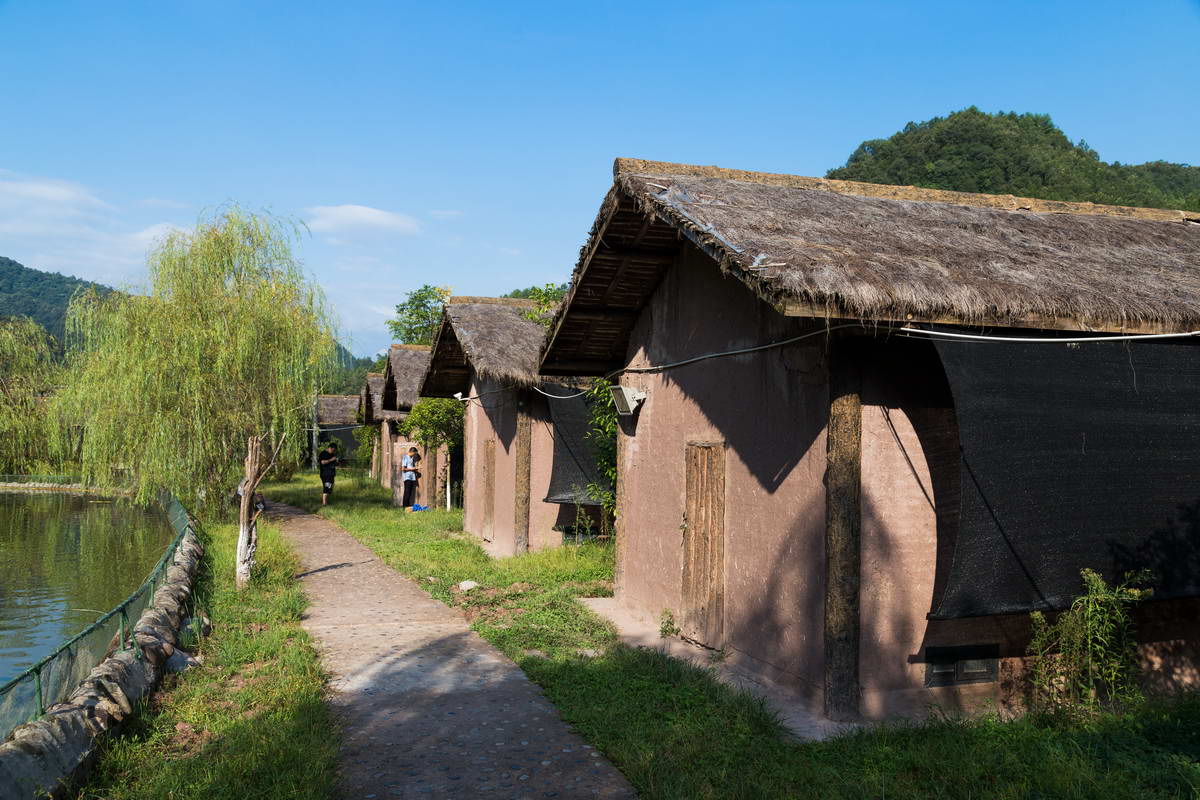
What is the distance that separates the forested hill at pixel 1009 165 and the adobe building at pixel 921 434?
32.7 m

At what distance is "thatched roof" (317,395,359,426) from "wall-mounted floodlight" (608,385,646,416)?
112ft

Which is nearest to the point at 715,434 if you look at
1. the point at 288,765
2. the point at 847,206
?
the point at 847,206

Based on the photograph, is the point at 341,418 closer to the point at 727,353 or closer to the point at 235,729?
the point at 727,353

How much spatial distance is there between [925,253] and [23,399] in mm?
31894

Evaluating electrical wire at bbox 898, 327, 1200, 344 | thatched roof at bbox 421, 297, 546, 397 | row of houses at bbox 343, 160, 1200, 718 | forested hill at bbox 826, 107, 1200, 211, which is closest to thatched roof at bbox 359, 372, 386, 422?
thatched roof at bbox 421, 297, 546, 397

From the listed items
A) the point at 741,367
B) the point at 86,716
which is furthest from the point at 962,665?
the point at 86,716

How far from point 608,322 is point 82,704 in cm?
610

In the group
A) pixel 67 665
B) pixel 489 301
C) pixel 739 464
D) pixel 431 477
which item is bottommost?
pixel 67 665

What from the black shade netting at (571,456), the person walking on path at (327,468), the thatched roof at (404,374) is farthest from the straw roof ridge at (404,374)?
the black shade netting at (571,456)

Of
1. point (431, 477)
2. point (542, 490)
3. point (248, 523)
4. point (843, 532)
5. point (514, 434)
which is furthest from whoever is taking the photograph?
point (431, 477)

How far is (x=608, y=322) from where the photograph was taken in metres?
9.98

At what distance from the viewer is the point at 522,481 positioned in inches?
537

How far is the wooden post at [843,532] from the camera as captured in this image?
A: 587 centimetres

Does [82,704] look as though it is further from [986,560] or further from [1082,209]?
[1082,209]
